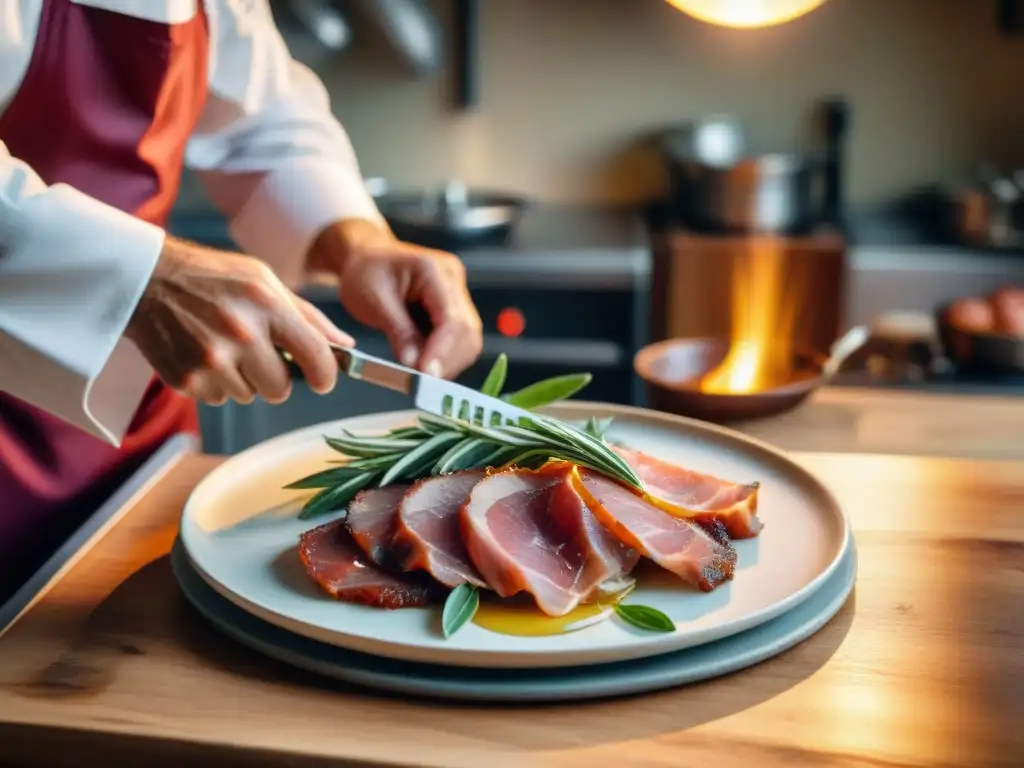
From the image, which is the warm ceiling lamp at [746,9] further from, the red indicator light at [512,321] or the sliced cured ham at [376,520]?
the red indicator light at [512,321]

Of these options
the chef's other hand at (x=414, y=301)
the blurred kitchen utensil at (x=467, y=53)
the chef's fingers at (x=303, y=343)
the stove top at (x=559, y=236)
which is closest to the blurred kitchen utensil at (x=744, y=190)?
the stove top at (x=559, y=236)

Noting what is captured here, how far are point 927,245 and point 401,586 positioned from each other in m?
1.99

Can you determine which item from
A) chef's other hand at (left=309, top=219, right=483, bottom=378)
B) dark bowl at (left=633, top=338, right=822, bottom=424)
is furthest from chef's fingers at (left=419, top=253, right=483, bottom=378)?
dark bowl at (left=633, top=338, right=822, bottom=424)

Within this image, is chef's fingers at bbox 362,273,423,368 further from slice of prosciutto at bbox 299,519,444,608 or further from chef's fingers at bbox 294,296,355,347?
slice of prosciutto at bbox 299,519,444,608

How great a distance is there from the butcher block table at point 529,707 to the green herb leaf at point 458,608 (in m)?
0.05

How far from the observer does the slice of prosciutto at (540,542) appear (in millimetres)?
756

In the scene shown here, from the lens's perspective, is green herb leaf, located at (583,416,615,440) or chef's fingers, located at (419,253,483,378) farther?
chef's fingers, located at (419,253,483,378)

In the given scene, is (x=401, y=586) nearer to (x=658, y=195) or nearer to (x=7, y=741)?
(x=7, y=741)

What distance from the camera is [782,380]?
1305 millimetres

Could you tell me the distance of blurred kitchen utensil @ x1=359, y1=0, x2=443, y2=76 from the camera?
2703mm

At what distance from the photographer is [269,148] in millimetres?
1399

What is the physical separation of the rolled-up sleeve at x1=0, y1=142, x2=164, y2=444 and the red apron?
22 centimetres

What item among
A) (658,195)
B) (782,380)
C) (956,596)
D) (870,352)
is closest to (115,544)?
(956,596)

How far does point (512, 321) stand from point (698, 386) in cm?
111
